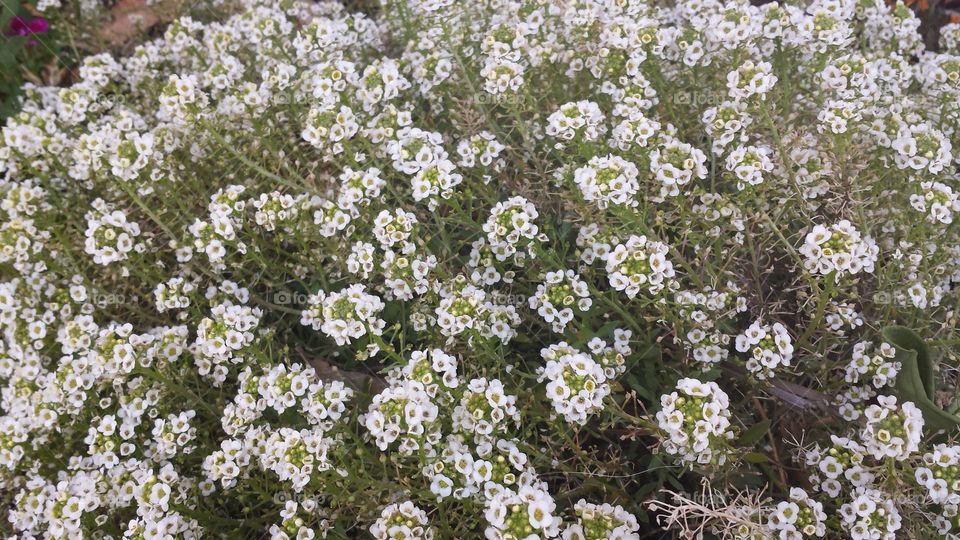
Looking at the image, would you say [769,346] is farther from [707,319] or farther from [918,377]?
[918,377]

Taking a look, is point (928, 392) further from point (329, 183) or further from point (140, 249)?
point (140, 249)


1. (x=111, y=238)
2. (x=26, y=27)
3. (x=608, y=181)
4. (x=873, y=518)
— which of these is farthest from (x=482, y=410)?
(x=26, y=27)

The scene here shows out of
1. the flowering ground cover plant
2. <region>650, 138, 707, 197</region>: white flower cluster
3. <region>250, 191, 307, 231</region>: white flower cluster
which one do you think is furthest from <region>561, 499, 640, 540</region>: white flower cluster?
<region>250, 191, 307, 231</region>: white flower cluster

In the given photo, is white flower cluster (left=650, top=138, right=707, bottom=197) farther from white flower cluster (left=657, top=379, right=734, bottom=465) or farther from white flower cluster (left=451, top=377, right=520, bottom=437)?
white flower cluster (left=451, top=377, right=520, bottom=437)

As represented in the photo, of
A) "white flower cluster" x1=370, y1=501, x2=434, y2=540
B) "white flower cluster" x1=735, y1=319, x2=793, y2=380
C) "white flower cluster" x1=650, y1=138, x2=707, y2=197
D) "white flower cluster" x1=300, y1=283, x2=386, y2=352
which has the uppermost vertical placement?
"white flower cluster" x1=300, y1=283, x2=386, y2=352

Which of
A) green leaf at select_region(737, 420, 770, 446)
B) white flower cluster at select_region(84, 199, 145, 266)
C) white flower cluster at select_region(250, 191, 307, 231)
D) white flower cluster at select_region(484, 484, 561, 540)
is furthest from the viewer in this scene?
white flower cluster at select_region(84, 199, 145, 266)

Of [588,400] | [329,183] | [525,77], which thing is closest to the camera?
[588,400]

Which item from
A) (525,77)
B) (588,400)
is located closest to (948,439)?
(588,400)
